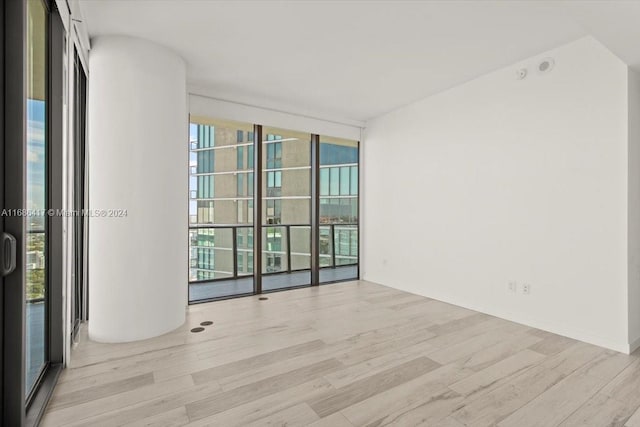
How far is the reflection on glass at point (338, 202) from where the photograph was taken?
549 cm

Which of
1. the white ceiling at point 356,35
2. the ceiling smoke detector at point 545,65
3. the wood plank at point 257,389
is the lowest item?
the wood plank at point 257,389

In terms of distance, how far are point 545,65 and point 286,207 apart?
385 cm

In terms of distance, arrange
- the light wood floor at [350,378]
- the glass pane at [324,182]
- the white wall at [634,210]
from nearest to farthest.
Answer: the light wood floor at [350,378] → the white wall at [634,210] → the glass pane at [324,182]

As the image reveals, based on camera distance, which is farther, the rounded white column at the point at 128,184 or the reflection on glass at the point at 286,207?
the reflection on glass at the point at 286,207

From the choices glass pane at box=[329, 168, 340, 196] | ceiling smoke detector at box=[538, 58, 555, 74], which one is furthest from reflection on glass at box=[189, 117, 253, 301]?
ceiling smoke detector at box=[538, 58, 555, 74]

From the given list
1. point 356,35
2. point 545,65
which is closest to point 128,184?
point 356,35

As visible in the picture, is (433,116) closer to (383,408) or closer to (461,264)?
(461,264)

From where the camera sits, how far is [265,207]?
4.88 m

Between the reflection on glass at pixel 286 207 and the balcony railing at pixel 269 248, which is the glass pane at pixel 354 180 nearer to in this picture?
the balcony railing at pixel 269 248

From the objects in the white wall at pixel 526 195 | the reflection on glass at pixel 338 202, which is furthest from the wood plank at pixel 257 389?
the reflection on glass at pixel 338 202

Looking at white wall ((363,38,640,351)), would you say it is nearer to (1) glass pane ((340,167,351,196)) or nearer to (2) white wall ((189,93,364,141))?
(2) white wall ((189,93,364,141))

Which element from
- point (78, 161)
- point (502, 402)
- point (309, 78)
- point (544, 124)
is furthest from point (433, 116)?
point (78, 161)

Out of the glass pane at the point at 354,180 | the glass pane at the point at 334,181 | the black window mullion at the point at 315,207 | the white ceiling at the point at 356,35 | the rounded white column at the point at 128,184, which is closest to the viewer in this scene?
the white ceiling at the point at 356,35

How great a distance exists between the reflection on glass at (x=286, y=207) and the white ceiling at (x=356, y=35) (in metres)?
1.13
